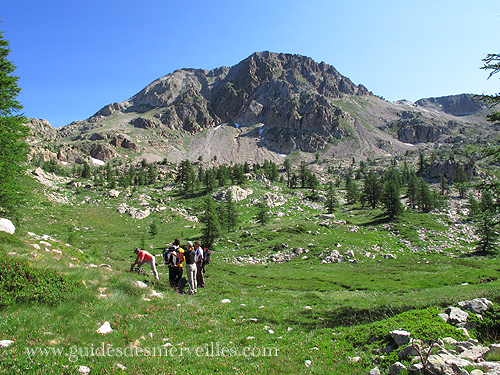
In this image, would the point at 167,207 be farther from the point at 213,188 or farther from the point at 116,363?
the point at 116,363

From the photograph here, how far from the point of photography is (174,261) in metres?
16.2

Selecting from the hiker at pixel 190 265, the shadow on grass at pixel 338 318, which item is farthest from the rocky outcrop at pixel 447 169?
the hiker at pixel 190 265

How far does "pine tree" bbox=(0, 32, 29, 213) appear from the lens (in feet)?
69.4

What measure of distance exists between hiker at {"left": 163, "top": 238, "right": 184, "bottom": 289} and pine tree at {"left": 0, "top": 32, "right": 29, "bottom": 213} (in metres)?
17.4

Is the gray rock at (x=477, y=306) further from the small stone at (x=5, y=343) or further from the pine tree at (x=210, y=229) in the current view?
the pine tree at (x=210, y=229)

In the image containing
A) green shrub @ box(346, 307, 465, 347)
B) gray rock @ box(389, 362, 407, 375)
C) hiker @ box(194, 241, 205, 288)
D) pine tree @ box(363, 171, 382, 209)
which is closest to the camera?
gray rock @ box(389, 362, 407, 375)

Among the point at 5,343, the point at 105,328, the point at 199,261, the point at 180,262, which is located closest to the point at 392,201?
the point at 199,261

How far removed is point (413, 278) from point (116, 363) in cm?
3767

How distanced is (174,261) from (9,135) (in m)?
19.2

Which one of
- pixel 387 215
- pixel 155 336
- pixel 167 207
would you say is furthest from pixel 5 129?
pixel 387 215

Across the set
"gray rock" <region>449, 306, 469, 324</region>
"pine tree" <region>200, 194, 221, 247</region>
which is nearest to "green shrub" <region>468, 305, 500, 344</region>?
"gray rock" <region>449, 306, 469, 324</region>

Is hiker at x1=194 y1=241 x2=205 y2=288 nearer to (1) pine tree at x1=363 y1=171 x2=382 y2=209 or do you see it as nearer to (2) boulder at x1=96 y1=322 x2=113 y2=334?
(2) boulder at x1=96 y1=322 x2=113 y2=334

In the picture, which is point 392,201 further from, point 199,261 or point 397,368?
point 397,368

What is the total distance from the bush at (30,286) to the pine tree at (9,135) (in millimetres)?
18652
